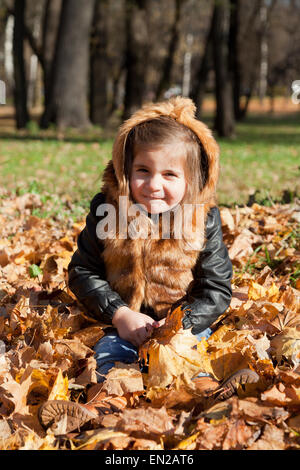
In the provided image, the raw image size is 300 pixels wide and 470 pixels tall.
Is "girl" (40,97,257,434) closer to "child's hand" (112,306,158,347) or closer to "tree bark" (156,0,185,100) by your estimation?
"child's hand" (112,306,158,347)

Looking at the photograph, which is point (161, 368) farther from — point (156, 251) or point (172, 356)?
point (156, 251)

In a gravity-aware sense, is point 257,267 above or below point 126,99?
below

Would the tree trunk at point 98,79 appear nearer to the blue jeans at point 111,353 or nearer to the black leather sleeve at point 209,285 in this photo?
the black leather sleeve at point 209,285

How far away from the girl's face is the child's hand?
0.47m

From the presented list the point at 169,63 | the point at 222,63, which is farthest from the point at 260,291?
the point at 169,63

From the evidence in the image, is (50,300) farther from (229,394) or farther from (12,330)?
(229,394)

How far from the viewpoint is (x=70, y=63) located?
13969 millimetres

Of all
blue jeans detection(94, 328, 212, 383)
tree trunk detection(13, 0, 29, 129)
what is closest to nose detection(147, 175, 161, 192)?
blue jeans detection(94, 328, 212, 383)

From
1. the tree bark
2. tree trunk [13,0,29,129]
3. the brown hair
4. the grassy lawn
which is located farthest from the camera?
the tree bark

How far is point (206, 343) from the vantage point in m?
2.27

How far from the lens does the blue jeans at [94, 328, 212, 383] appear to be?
2246mm
